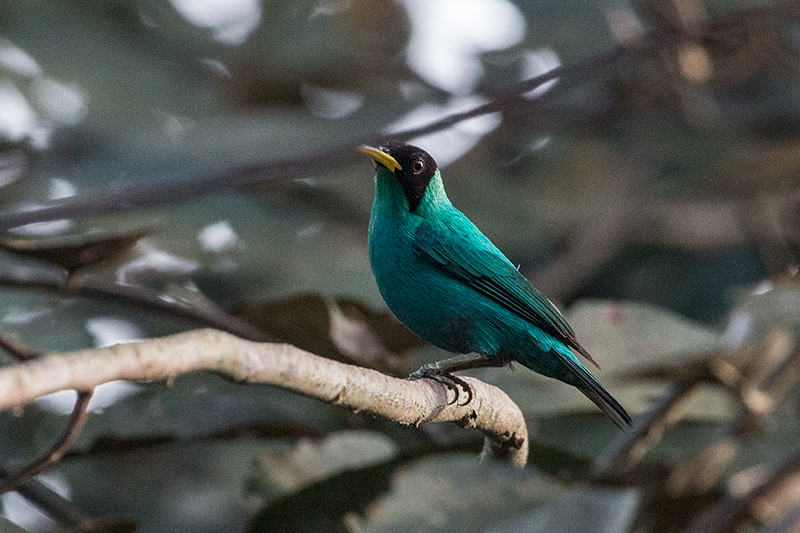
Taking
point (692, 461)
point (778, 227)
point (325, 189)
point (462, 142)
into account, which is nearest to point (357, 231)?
point (325, 189)

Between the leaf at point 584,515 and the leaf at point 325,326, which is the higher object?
the leaf at point 325,326

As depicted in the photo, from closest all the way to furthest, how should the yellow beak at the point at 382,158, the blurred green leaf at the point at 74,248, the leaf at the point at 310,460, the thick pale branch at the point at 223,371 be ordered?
1. the thick pale branch at the point at 223,371
2. the blurred green leaf at the point at 74,248
3. the yellow beak at the point at 382,158
4. the leaf at the point at 310,460

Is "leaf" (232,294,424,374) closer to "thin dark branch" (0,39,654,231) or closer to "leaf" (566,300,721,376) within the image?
"thin dark branch" (0,39,654,231)

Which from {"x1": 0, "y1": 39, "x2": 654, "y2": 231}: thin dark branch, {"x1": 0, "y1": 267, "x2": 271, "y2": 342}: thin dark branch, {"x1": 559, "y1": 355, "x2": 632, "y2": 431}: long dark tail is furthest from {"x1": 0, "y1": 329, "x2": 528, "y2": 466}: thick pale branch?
{"x1": 0, "y1": 267, "x2": 271, "y2": 342}: thin dark branch

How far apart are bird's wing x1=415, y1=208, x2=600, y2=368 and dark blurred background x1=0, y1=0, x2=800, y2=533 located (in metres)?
0.37

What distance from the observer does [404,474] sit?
307cm

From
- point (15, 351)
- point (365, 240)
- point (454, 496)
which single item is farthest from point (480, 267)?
point (365, 240)

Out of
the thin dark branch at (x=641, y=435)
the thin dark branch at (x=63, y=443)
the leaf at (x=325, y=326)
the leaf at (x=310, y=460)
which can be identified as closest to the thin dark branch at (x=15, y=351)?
the thin dark branch at (x=63, y=443)

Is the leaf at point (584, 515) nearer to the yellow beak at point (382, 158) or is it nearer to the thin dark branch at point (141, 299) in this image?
the thin dark branch at point (141, 299)

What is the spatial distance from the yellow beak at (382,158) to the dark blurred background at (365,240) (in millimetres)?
151

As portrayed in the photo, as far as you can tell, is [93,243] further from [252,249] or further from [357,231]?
[357,231]

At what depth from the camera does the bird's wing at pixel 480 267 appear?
3.11m

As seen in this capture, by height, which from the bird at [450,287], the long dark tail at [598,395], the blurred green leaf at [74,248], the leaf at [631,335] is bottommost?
the leaf at [631,335]

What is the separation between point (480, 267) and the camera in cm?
325
